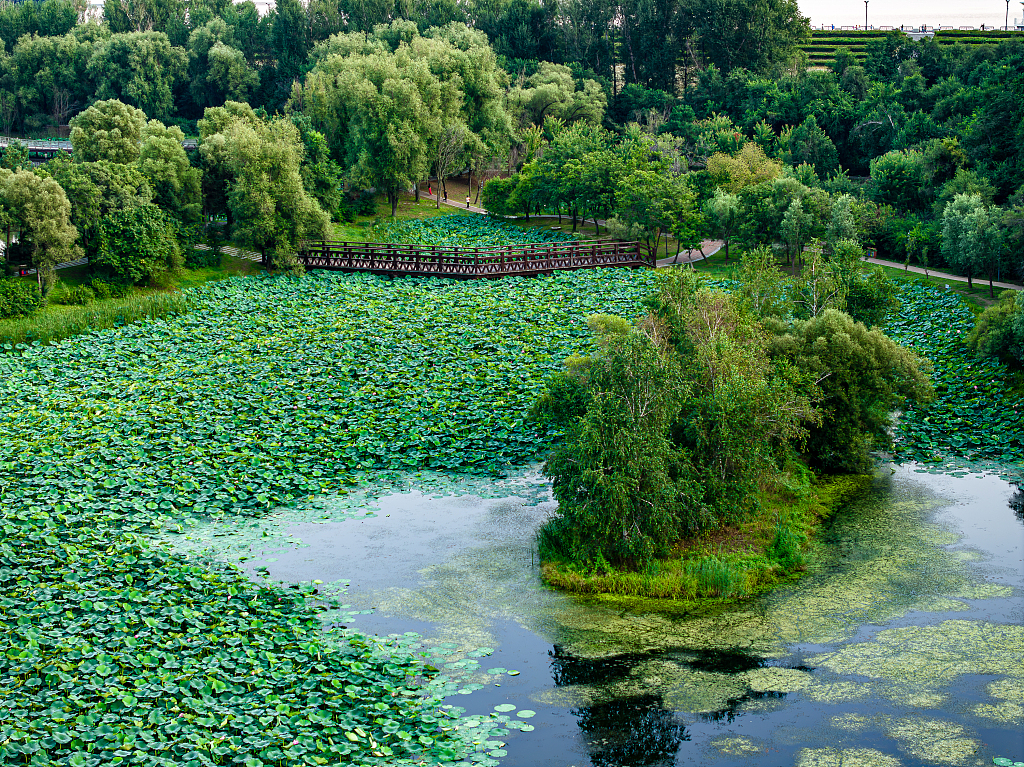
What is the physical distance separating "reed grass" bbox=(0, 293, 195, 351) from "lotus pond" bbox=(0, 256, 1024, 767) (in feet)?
3.88

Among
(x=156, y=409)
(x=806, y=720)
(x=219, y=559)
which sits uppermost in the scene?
(x=156, y=409)

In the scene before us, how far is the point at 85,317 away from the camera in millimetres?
39375

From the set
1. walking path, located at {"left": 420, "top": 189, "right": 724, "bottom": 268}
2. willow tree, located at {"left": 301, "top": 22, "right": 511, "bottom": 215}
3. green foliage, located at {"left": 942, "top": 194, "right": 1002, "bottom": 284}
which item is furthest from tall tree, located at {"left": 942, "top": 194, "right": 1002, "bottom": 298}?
willow tree, located at {"left": 301, "top": 22, "right": 511, "bottom": 215}

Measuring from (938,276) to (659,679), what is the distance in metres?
37.8

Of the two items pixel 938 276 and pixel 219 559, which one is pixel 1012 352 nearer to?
pixel 938 276

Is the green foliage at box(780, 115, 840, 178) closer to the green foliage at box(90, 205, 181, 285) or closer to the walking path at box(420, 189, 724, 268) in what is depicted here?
the walking path at box(420, 189, 724, 268)

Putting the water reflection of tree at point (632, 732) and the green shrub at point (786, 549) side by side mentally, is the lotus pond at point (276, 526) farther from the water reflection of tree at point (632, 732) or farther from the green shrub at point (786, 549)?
the green shrub at point (786, 549)

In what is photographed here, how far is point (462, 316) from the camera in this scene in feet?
136

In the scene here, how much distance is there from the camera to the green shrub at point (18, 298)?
3919cm

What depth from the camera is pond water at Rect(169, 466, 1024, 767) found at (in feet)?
53.9

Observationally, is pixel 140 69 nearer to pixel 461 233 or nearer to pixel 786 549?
pixel 461 233

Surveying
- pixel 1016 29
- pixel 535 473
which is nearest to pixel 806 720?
pixel 535 473

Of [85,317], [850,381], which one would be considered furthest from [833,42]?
[85,317]

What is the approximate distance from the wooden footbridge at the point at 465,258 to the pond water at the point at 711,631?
25261 millimetres
